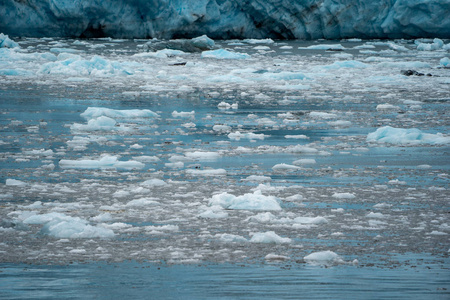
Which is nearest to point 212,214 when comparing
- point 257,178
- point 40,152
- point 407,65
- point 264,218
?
point 264,218

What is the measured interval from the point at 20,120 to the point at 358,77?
6.47 m

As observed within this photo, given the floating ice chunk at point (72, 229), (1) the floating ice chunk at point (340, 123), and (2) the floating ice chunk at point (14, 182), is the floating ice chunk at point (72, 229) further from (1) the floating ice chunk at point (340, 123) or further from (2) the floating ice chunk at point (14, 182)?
(1) the floating ice chunk at point (340, 123)

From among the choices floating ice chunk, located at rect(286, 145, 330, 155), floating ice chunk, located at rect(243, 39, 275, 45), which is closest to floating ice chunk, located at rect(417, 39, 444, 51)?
floating ice chunk, located at rect(243, 39, 275, 45)

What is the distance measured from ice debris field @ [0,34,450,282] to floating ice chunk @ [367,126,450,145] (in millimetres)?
11

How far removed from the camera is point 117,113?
6.77m

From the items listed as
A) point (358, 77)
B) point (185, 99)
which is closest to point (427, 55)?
point (358, 77)

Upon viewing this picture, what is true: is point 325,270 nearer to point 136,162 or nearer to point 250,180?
point 250,180

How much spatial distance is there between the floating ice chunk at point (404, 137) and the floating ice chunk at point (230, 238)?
271 centimetres

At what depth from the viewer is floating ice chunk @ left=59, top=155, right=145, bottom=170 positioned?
4477mm

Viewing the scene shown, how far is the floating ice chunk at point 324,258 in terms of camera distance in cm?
274

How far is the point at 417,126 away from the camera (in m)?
6.34

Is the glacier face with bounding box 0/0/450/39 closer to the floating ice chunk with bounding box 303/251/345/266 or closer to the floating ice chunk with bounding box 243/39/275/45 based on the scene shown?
the floating ice chunk with bounding box 243/39/275/45

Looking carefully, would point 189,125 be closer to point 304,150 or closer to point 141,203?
point 304,150

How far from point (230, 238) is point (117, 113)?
13.0ft
